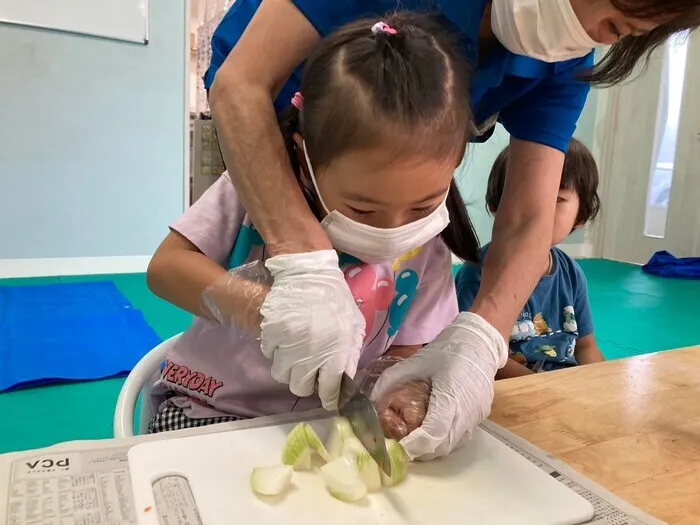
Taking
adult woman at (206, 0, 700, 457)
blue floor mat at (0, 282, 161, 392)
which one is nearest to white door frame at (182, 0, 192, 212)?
blue floor mat at (0, 282, 161, 392)

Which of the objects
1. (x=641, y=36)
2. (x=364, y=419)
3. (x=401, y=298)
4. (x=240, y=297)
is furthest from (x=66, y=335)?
(x=641, y=36)

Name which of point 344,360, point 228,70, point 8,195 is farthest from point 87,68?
point 344,360

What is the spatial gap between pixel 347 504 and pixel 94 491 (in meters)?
0.20

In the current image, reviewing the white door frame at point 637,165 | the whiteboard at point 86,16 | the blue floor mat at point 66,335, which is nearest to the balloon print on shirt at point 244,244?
the blue floor mat at point 66,335

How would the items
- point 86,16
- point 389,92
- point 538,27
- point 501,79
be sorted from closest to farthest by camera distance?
point 389,92, point 538,27, point 501,79, point 86,16

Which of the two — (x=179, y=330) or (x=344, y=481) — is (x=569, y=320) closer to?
(x=344, y=481)

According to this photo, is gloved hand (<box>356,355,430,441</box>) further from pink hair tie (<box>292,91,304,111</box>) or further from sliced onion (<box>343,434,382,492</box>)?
pink hair tie (<box>292,91,304,111</box>)

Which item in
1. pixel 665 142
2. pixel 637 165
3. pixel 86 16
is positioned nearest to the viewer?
pixel 86 16

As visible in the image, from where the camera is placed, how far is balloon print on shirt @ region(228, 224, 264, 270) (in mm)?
783

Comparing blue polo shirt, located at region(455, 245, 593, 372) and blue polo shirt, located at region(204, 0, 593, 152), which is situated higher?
blue polo shirt, located at region(204, 0, 593, 152)

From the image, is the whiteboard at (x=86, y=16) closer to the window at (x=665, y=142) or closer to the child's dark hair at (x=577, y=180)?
the child's dark hair at (x=577, y=180)

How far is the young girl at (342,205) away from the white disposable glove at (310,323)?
3 centimetres

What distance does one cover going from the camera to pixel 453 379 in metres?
0.65

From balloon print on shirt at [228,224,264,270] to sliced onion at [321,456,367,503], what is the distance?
12.9 inches
